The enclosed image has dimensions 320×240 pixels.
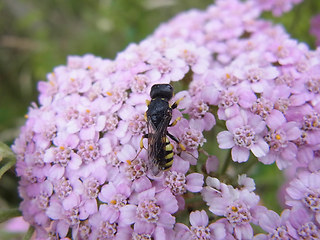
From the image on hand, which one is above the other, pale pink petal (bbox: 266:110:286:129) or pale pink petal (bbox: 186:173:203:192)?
pale pink petal (bbox: 266:110:286:129)

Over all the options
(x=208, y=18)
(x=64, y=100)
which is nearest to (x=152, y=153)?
(x=64, y=100)

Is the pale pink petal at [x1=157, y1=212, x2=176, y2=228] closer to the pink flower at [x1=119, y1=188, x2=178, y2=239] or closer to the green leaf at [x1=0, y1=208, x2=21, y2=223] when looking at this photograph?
the pink flower at [x1=119, y1=188, x2=178, y2=239]

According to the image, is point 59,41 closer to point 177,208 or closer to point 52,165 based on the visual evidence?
point 52,165

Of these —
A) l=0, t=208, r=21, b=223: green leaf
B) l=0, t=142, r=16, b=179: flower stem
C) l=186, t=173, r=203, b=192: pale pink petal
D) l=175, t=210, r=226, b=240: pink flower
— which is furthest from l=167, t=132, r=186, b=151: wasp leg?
l=0, t=208, r=21, b=223: green leaf

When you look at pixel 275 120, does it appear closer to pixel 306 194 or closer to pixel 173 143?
pixel 306 194

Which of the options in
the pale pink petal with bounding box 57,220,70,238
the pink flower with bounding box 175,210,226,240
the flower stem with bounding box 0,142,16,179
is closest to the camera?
the pink flower with bounding box 175,210,226,240

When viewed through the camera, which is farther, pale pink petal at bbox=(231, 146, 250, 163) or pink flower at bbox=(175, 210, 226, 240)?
pale pink petal at bbox=(231, 146, 250, 163)

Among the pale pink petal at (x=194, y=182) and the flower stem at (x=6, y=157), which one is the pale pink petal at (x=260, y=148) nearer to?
the pale pink petal at (x=194, y=182)
